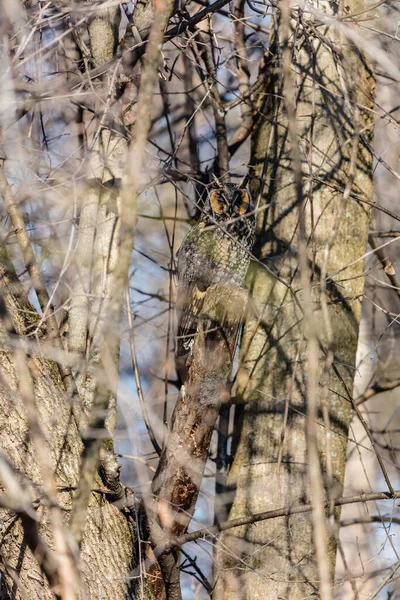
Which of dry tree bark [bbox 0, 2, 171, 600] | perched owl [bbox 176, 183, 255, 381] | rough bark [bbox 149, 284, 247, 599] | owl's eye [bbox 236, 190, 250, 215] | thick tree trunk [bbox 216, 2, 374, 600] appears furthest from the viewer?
owl's eye [bbox 236, 190, 250, 215]

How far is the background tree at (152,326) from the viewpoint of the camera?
1.87 meters

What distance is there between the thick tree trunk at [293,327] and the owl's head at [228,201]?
0.18 meters

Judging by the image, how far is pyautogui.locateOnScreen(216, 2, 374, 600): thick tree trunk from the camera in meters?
2.41

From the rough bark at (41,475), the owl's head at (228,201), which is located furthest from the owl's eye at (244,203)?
the rough bark at (41,475)

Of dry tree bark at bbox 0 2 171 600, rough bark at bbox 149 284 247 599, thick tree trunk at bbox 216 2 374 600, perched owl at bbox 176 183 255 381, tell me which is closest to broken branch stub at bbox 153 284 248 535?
rough bark at bbox 149 284 247 599

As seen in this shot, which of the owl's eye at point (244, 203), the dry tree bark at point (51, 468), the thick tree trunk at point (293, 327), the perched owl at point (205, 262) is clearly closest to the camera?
the dry tree bark at point (51, 468)

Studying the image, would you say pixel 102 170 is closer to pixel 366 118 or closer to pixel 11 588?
pixel 366 118

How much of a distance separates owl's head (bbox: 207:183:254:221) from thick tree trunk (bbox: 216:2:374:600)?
0.18 metres

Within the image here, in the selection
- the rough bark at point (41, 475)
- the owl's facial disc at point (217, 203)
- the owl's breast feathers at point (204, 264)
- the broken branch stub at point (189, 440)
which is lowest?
the rough bark at point (41, 475)

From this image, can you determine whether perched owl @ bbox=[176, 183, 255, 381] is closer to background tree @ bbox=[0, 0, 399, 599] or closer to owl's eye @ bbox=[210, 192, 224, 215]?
background tree @ bbox=[0, 0, 399, 599]

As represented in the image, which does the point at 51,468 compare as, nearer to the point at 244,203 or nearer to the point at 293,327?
the point at 293,327

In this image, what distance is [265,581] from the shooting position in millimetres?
2283

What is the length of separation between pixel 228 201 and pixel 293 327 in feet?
2.81

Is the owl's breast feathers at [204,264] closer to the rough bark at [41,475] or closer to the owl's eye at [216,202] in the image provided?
the owl's eye at [216,202]
